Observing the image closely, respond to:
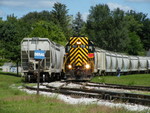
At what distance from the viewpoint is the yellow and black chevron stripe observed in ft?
86.3

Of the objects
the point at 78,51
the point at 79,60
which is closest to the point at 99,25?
the point at 78,51

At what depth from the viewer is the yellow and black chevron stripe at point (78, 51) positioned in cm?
2630

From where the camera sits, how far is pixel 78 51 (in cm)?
2661

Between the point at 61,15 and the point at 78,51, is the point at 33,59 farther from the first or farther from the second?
the point at 61,15

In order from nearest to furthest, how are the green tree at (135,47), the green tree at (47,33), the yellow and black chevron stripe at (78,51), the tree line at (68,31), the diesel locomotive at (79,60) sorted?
1. the diesel locomotive at (79,60)
2. the yellow and black chevron stripe at (78,51)
3. the tree line at (68,31)
4. the green tree at (47,33)
5. the green tree at (135,47)

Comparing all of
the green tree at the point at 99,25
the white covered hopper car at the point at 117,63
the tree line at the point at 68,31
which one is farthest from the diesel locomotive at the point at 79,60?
the green tree at the point at 99,25

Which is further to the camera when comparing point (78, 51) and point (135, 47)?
point (135, 47)

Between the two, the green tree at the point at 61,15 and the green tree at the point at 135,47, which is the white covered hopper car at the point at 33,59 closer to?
the green tree at the point at 61,15

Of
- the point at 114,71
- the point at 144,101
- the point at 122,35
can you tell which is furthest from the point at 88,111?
the point at 122,35

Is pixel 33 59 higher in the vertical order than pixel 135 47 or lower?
lower

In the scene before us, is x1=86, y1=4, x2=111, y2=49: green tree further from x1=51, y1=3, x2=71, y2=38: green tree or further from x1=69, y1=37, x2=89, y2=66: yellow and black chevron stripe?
x1=69, y1=37, x2=89, y2=66: yellow and black chevron stripe

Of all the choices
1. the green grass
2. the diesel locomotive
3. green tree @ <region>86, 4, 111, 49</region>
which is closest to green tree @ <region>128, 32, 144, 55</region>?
green tree @ <region>86, 4, 111, 49</region>

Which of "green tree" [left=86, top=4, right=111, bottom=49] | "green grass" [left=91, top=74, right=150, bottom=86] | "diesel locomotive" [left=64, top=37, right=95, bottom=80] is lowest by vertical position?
"green grass" [left=91, top=74, right=150, bottom=86]

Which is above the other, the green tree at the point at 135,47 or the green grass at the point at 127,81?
the green tree at the point at 135,47
